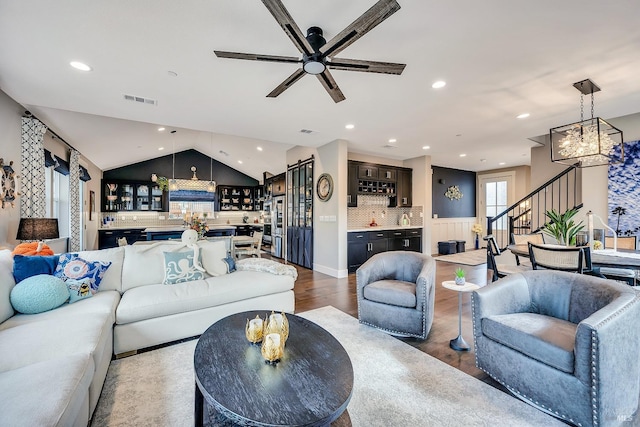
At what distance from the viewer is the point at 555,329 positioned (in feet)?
6.16

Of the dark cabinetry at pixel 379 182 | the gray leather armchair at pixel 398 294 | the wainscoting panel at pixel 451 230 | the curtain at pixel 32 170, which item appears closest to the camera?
the gray leather armchair at pixel 398 294

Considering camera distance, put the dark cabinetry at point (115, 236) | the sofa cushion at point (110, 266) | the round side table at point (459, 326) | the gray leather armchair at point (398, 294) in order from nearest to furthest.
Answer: the round side table at point (459, 326)
the gray leather armchair at point (398, 294)
the sofa cushion at point (110, 266)
the dark cabinetry at point (115, 236)

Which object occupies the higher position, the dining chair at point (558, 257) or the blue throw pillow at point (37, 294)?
the dining chair at point (558, 257)

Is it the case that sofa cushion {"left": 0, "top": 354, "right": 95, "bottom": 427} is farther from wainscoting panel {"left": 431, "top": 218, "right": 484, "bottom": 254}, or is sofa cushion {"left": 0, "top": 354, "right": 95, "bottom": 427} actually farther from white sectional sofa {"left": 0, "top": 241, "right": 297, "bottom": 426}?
wainscoting panel {"left": 431, "top": 218, "right": 484, "bottom": 254}

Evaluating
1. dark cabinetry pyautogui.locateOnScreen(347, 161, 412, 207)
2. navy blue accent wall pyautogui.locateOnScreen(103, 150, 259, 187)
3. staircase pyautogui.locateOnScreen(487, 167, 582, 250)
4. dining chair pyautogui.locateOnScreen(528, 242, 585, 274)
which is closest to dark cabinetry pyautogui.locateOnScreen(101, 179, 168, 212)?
navy blue accent wall pyautogui.locateOnScreen(103, 150, 259, 187)

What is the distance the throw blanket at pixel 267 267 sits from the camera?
133 inches

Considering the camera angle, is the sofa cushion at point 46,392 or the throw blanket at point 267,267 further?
the throw blanket at point 267,267

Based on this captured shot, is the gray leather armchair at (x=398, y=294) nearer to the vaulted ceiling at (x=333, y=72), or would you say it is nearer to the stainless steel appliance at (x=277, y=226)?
the vaulted ceiling at (x=333, y=72)

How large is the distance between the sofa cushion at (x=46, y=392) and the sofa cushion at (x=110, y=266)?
1.50 meters

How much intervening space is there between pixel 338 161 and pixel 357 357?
12.8 ft

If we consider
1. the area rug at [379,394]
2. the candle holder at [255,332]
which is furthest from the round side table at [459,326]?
the candle holder at [255,332]

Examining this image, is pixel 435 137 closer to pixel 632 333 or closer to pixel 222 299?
pixel 632 333

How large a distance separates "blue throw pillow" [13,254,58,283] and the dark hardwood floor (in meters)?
2.57

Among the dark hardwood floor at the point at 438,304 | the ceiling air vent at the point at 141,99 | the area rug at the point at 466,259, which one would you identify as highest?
the ceiling air vent at the point at 141,99
